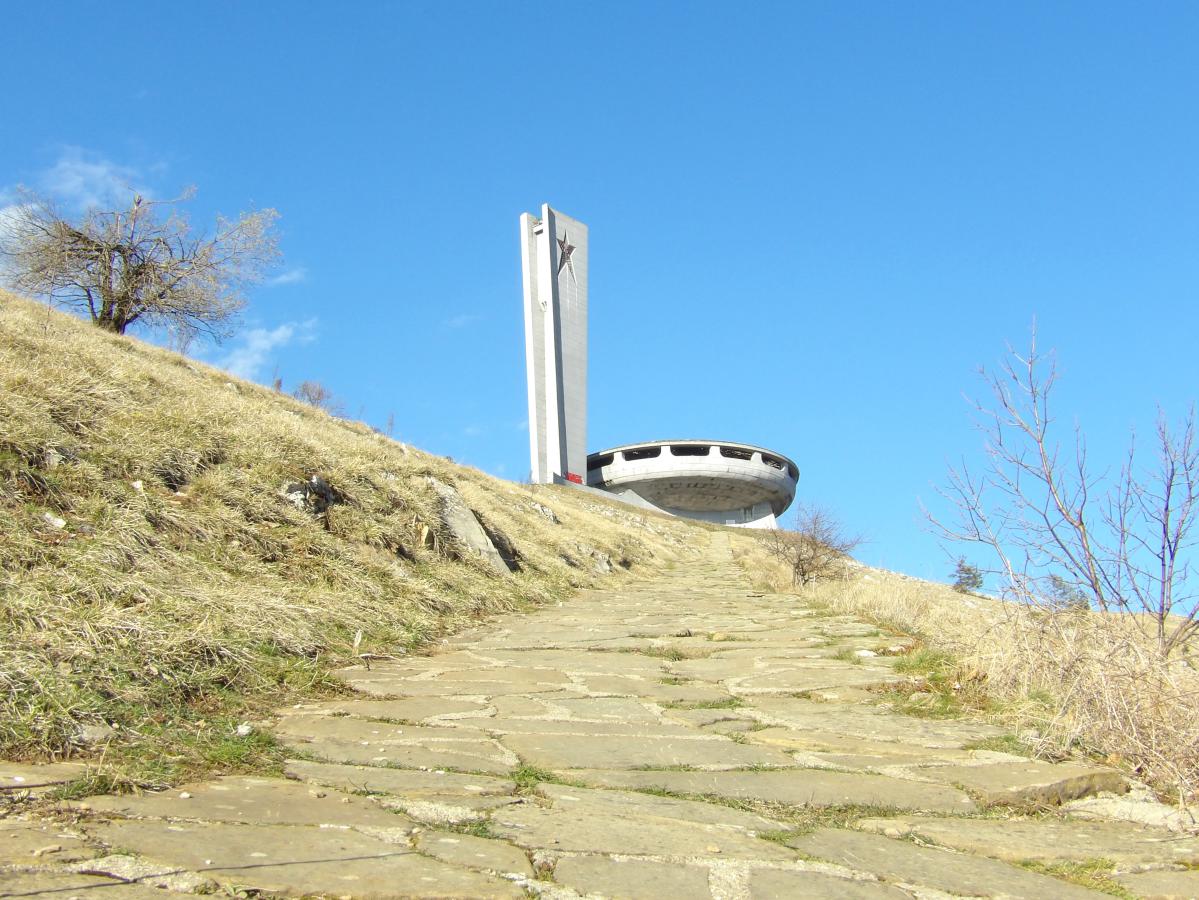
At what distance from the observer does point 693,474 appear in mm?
61156

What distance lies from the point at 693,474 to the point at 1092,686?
57615mm

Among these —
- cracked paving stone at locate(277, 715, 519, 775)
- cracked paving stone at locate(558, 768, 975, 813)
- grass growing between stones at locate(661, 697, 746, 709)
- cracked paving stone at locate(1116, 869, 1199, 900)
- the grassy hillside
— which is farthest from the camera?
grass growing between stones at locate(661, 697, 746, 709)

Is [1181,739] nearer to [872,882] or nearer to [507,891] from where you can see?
[872,882]

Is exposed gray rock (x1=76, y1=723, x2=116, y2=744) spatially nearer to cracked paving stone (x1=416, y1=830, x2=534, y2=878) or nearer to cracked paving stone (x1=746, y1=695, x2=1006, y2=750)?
cracked paving stone (x1=416, y1=830, x2=534, y2=878)

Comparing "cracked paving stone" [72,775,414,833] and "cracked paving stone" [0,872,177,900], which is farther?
"cracked paving stone" [72,775,414,833]

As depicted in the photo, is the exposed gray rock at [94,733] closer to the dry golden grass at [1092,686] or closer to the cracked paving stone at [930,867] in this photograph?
the cracked paving stone at [930,867]

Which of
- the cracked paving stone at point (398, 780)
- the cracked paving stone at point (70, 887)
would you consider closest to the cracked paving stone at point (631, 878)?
the cracked paving stone at point (398, 780)

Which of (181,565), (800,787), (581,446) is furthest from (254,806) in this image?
(581,446)

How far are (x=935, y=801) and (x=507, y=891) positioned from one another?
173 cm

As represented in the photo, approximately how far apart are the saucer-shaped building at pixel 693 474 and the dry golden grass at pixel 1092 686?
55.2 meters

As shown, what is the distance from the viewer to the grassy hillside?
3.52 metres

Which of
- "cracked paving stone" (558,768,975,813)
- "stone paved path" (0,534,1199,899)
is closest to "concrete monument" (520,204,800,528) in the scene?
"stone paved path" (0,534,1199,899)

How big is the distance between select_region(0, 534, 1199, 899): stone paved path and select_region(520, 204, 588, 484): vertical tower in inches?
1855

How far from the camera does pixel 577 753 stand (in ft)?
12.0
